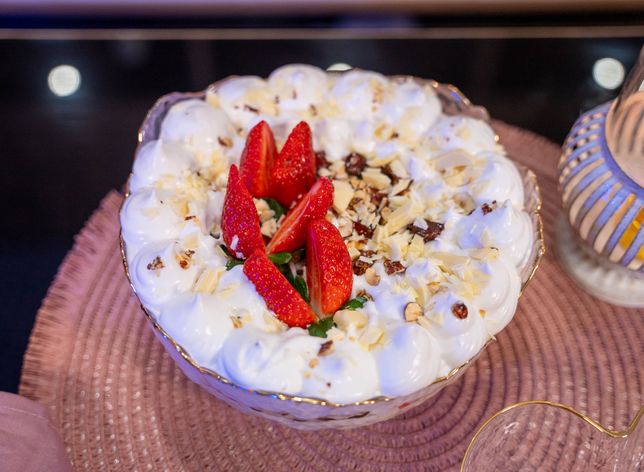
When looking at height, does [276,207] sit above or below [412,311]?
above

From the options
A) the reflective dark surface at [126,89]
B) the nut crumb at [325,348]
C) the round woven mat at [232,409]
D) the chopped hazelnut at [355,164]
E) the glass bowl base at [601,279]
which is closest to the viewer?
the nut crumb at [325,348]

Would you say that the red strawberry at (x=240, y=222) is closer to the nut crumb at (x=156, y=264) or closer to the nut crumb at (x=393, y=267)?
the nut crumb at (x=156, y=264)

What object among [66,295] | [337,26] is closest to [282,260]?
[66,295]

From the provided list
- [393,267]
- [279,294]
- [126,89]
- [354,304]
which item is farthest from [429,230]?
[126,89]

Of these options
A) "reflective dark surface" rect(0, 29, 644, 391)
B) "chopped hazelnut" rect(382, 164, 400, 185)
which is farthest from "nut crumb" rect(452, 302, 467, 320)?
"reflective dark surface" rect(0, 29, 644, 391)

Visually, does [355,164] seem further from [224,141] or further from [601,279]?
[601,279]

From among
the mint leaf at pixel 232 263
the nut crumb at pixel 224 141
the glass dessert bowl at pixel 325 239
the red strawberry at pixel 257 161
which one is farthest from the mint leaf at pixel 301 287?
the nut crumb at pixel 224 141

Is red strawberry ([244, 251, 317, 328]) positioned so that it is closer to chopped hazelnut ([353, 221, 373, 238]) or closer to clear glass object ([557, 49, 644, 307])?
chopped hazelnut ([353, 221, 373, 238])

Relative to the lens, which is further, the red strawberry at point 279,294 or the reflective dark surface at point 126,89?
the reflective dark surface at point 126,89
